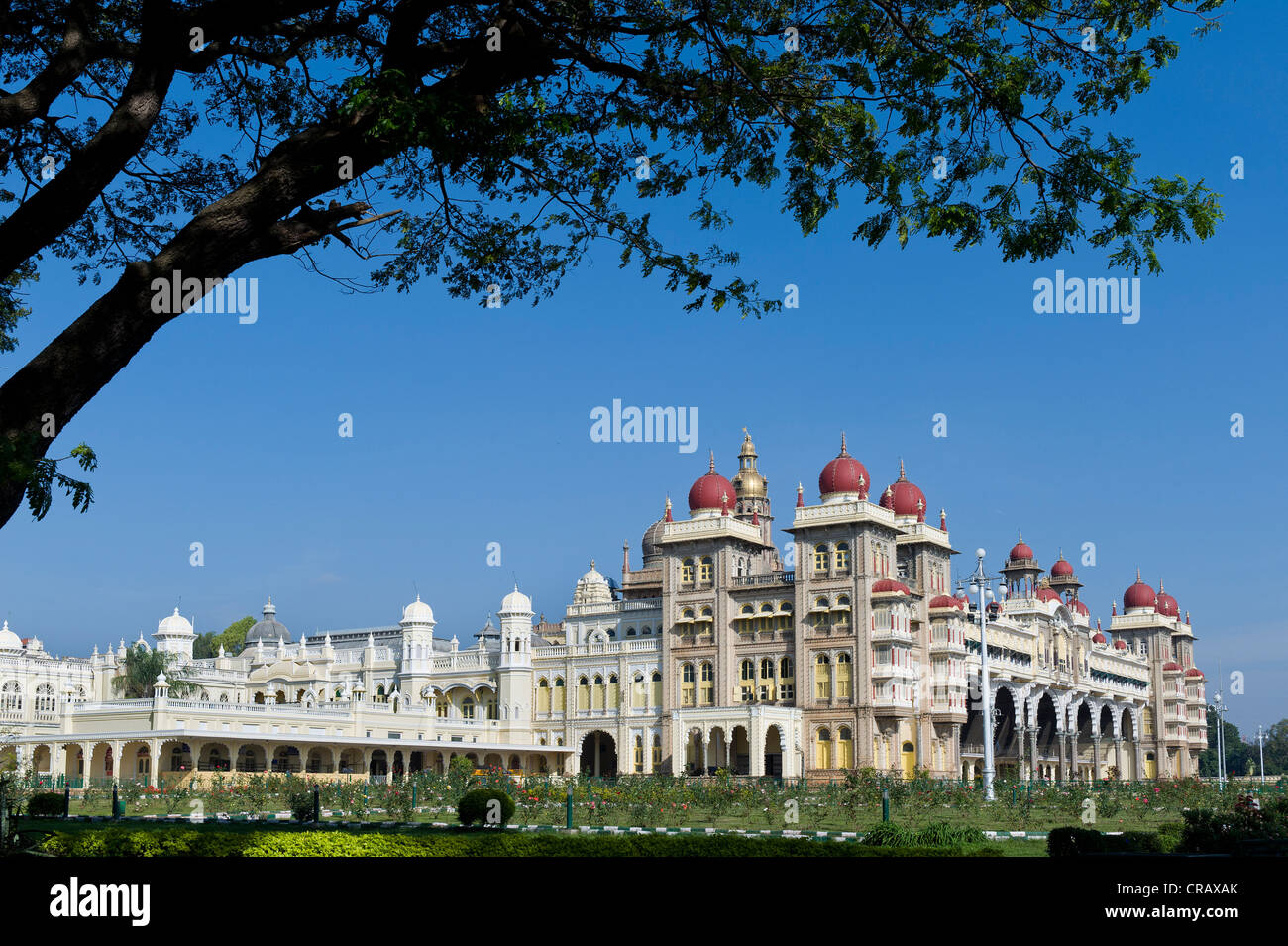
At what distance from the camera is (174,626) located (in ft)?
242

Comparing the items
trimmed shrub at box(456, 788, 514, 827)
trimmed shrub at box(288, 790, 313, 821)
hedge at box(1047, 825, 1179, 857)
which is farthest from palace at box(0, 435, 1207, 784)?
hedge at box(1047, 825, 1179, 857)

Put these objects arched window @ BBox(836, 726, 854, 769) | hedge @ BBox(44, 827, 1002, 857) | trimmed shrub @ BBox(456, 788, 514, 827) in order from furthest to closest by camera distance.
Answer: arched window @ BBox(836, 726, 854, 769) < trimmed shrub @ BBox(456, 788, 514, 827) < hedge @ BBox(44, 827, 1002, 857)

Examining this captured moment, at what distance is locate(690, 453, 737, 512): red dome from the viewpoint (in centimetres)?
6462

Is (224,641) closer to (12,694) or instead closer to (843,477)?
(12,694)

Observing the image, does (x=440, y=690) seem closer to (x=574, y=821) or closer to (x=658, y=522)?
(x=658, y=522)

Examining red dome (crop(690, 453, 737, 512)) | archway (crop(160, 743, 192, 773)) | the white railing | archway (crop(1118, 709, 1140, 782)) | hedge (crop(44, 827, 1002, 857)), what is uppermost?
red dome (crop(690, 453, 737, 512))

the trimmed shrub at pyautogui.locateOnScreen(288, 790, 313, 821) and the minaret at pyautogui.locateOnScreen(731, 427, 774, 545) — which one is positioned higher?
the minaret at pyautogui.locateOnScreen(731, 427, 774, 545)

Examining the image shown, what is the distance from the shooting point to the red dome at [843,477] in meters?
59.6

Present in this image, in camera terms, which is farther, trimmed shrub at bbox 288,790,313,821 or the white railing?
the white railing

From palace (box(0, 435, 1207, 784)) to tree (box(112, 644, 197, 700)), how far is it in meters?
0.65

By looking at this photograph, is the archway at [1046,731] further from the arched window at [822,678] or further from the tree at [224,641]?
the tree at [224,641]

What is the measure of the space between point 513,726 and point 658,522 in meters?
16.3

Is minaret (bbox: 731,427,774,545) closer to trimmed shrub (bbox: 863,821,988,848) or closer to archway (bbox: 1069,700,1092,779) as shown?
archway (bbox: 1069,700,1092,779)

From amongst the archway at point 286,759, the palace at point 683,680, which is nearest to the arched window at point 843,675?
the palace at point 683,680
